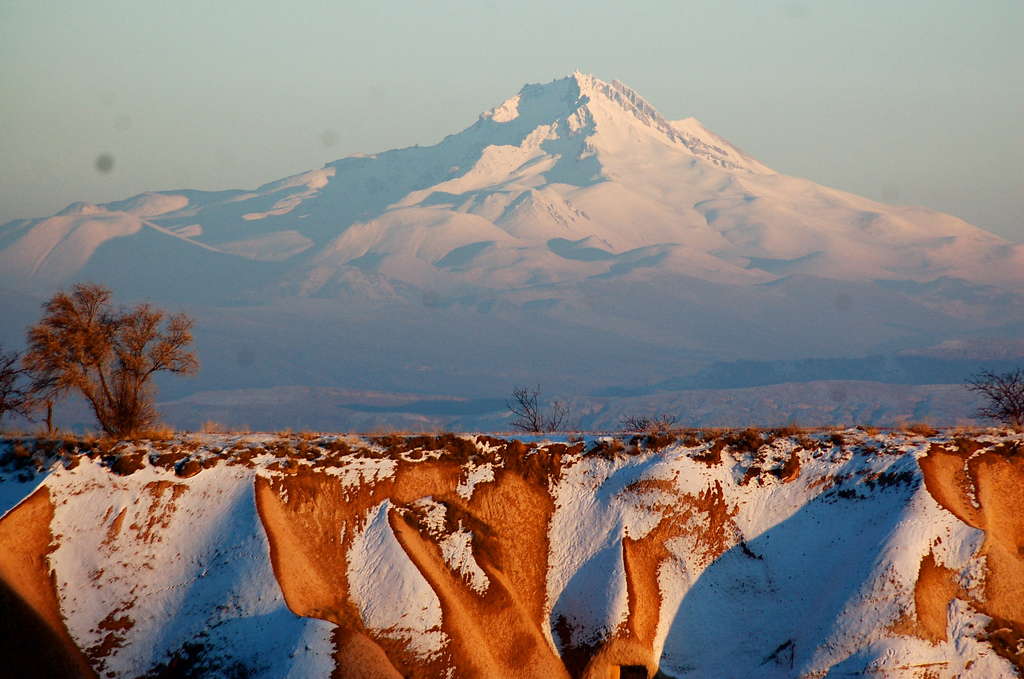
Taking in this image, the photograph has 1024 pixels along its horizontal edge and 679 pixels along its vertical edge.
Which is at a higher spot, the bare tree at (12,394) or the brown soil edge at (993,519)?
the bare tree at (12,394)

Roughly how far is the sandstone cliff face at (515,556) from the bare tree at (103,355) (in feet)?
16.2

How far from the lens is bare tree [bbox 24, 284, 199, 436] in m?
31.2

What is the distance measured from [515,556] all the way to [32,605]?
13105 millimetres

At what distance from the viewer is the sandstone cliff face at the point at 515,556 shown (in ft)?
73.8

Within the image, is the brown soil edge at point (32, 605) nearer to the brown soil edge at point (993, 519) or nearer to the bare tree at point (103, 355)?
the bare tree at point (103, 355)

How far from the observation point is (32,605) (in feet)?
74.7

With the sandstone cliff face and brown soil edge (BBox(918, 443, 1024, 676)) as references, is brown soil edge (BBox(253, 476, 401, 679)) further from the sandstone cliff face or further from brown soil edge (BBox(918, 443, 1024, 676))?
brown soil edge (BBox(918, 443, 1024, 676))

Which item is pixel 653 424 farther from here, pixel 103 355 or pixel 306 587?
pixel 103 355

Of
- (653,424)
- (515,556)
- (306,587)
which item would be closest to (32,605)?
(306,587)

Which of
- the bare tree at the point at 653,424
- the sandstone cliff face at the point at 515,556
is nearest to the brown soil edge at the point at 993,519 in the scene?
the sandstone cliff face at the point at 515,556

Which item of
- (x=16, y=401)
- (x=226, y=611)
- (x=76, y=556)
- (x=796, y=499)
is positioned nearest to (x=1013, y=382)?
(x=796, y=499)

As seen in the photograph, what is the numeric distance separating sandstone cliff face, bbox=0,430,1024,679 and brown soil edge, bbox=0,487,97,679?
6cm

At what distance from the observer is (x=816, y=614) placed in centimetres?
2377

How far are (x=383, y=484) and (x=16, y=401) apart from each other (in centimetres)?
1774
